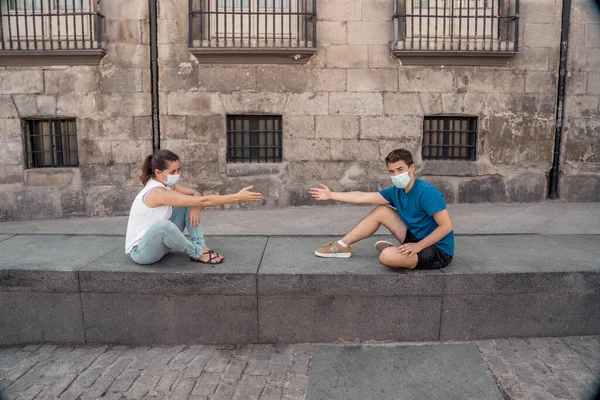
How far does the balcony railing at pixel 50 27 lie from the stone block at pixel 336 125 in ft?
14.2

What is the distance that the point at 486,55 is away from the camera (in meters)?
8.73

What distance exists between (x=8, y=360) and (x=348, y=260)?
9.98ft

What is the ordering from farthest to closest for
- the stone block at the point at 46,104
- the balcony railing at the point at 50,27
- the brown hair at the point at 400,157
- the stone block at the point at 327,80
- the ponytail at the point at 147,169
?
the stone block at the point at 327,80
the stone block at the point at 46,104
the balcony railing at the point at 50,27
the ponytail at the point at 147,169
the brown hair at the point at 400,157

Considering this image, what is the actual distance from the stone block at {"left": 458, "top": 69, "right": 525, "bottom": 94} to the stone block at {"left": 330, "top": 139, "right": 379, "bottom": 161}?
6.62 ft

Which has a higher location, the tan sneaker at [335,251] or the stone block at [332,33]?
the stone block at [332,33]

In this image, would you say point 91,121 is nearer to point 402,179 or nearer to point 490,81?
point 402,179

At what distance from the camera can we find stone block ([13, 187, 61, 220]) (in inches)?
344

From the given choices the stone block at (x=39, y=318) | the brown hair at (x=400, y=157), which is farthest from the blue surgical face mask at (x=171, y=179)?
the brown hair at (x=400, y=157)

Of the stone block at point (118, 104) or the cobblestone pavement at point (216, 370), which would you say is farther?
the stone block at point (118, 104)

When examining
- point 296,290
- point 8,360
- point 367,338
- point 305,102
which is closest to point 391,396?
point 367,338

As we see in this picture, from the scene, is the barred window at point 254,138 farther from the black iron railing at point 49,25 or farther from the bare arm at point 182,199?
the bare arm at point 182,199

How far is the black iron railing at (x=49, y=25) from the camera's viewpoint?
844 centimetres

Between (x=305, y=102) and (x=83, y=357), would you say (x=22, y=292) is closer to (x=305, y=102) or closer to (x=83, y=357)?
(x=83, y=357)

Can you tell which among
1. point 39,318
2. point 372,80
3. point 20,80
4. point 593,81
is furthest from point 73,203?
point 593,81
